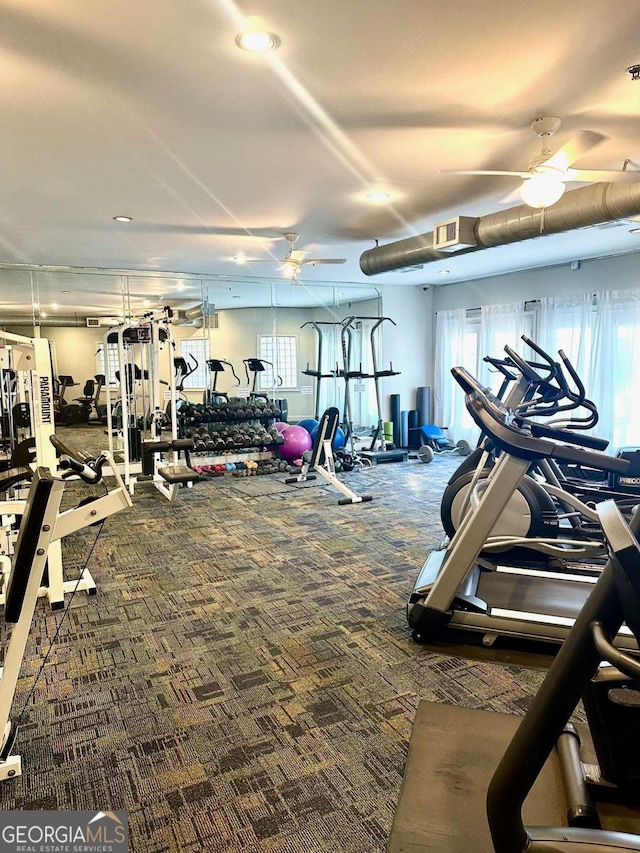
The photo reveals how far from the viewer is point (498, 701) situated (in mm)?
2385

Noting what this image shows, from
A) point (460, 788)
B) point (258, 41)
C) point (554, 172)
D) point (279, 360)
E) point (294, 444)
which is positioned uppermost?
point (258, 41)

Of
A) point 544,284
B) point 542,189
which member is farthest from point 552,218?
point 544,284

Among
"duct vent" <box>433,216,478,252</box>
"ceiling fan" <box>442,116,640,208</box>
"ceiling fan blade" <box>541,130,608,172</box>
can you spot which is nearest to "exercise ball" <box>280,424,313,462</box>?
"duct vent" <box>433,216,478,252</box>

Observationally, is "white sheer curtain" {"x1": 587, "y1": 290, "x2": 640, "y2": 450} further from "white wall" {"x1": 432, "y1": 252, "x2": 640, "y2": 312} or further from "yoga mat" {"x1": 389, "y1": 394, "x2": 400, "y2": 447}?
"yoga mat" {"x1": 389, "y1": 394, "x2": 400, "y2": 447}

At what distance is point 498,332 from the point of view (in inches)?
308

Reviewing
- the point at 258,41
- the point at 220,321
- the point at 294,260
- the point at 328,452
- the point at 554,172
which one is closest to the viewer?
the point at 258,41

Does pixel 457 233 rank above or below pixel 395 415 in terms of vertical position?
above

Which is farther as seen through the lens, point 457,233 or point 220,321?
point 220,321

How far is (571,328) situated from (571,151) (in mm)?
4623

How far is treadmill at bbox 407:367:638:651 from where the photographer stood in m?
2.54

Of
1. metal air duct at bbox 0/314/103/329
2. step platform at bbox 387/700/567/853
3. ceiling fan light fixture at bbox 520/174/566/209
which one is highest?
ceiling fan light fixture at bbox 520/174/566/209

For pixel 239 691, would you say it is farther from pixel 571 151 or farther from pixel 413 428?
→ pixel 413 428

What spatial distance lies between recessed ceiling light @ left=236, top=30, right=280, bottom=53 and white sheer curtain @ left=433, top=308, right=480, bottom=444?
22.0ft

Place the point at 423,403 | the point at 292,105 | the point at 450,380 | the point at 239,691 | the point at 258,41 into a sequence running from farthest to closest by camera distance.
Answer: the point at 423,403, the point at 450,380, the point at 292,105, the point at 239,691, the point at 258,41
